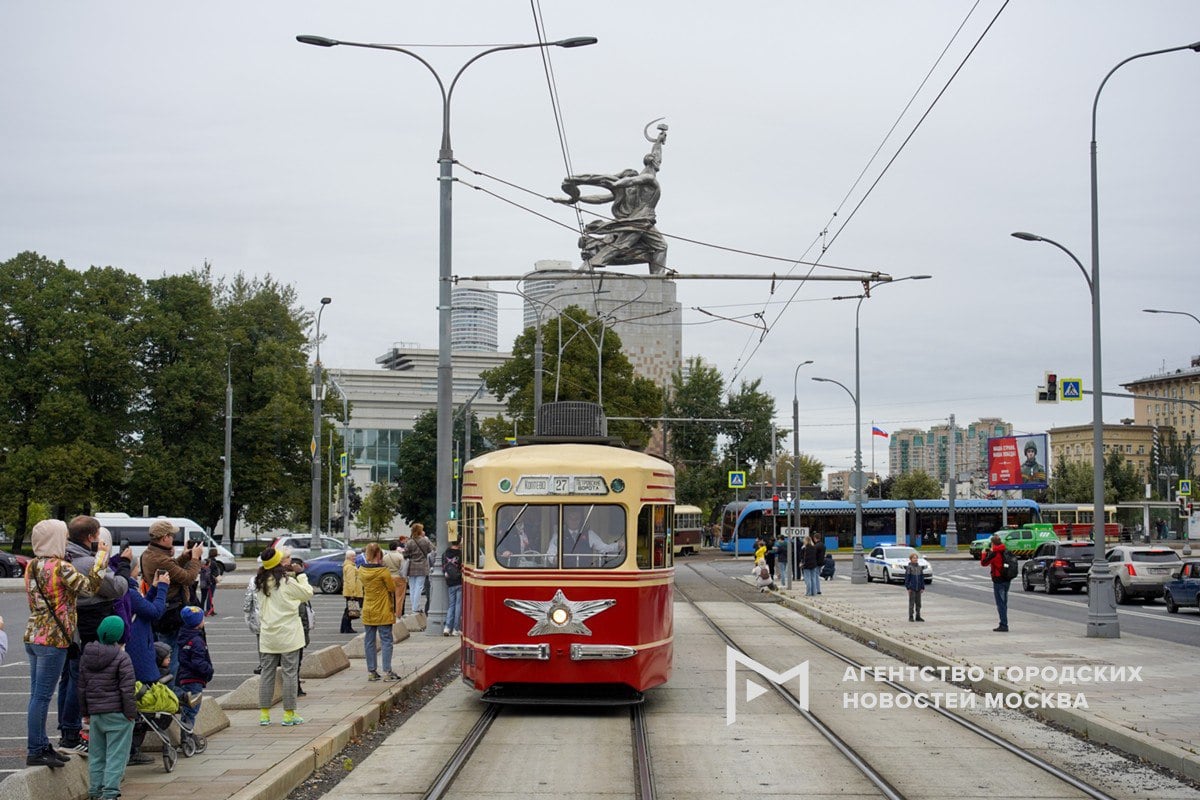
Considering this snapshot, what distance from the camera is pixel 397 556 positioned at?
2258 centimetres

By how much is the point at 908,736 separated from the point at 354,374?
112401mm

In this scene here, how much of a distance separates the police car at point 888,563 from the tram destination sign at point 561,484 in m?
32.4

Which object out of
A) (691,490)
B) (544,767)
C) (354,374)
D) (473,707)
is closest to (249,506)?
(691,490)

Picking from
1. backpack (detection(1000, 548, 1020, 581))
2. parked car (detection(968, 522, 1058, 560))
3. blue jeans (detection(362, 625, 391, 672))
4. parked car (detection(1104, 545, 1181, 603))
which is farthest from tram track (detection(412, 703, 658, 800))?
parked car (detection(968, 522, 1058, 560))

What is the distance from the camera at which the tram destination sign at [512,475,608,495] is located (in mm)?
13258

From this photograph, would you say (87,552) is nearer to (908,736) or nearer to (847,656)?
(908,736)

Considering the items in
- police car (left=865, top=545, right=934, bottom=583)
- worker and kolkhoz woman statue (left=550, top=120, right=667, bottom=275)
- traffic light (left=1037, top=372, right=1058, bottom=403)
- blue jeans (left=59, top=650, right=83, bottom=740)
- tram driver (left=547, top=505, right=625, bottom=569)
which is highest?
worker and kolkhoz woman statue (left=550, top=120, right=667, bottom=275)

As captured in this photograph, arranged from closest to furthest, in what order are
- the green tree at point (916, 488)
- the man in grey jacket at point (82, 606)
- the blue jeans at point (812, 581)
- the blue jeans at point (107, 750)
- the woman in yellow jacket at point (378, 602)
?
1. the blue jeans at point (107, 750)
2. the man in grey jacket at point (82, 606)
3. the woman in yellow jacket at point (378, 602)
4. the blue jeans at point (812, 581)
5. the green tree at point (916, 488)

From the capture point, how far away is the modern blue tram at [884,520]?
67.6 metres

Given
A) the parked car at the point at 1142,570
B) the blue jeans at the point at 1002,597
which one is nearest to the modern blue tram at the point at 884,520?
the parked car at the point at 1142,570

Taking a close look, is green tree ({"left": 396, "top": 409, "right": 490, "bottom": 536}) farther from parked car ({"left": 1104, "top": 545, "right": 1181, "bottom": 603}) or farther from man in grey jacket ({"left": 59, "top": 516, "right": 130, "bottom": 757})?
man in grey jacket ({"left": 59, "top": 516, "right": 130, "bottom": 757})

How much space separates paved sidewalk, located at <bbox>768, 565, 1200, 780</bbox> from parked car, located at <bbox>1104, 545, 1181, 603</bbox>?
3437 millimetres

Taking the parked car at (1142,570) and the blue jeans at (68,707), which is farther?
the parked car at (1142,570)

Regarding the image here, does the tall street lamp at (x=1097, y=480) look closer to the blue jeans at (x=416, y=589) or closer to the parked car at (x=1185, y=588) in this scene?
the parked car at (x=1185, y=588)
